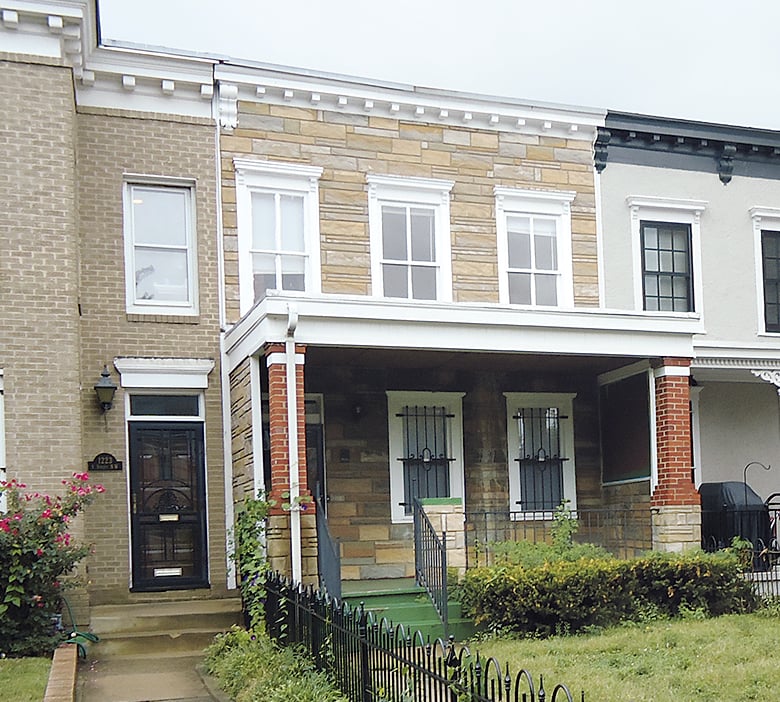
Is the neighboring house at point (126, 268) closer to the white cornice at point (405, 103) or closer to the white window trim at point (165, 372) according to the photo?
the white window trim at point (165, 372)

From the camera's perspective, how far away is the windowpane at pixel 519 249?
16.7m

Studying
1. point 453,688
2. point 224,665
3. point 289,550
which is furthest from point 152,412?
point 453,688

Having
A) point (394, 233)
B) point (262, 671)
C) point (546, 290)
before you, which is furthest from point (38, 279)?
point (546, 290)

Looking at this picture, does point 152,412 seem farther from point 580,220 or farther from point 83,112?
point 580,220

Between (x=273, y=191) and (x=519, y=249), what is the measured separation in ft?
12.8

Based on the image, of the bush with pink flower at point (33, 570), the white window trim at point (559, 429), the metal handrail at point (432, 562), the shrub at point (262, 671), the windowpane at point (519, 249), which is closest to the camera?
the shrub at point (262, 671)

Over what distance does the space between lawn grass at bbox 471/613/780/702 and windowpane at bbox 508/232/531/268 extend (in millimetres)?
6221

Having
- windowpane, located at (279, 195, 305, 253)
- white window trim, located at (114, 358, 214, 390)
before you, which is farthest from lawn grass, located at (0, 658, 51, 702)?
windowpane, located at (279, 195, 305, 253)

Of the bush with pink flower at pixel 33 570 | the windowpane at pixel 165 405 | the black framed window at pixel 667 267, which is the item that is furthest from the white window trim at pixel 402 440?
the bush with pink flower at pixel 33 570

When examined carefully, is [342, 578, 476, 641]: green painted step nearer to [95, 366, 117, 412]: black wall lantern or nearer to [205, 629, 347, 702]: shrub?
[205, 629, 347, 702]: shrub

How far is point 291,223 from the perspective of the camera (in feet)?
50.6

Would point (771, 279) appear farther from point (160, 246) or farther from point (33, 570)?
point (33, 570)

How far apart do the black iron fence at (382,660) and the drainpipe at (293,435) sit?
5.13 feet

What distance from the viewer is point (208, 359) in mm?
14664
